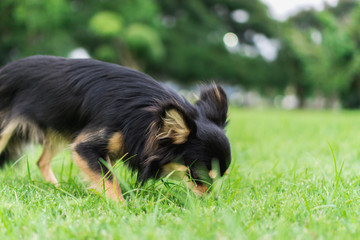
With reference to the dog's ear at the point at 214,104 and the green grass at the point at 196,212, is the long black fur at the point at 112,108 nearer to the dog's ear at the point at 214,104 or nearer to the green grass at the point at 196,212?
the dog's ear at the point at 214,104

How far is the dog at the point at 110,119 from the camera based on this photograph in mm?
2373

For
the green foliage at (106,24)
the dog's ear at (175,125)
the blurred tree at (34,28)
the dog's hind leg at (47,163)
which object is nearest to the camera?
the dog's ear at (175,125)

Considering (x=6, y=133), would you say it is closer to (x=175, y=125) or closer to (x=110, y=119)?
(x=110, y=119)

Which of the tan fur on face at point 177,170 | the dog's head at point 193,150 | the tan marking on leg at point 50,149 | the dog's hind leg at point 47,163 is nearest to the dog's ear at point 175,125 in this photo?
the dog's head at point 193,150

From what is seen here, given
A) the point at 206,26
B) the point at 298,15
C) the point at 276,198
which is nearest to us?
the point at 276,198

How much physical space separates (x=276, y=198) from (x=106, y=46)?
59.4ft

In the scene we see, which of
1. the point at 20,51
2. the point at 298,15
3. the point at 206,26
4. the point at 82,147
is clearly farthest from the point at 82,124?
the point at 298,15

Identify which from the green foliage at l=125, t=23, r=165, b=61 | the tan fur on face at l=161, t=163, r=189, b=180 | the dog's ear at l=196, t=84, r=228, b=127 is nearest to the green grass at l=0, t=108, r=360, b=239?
the tan fur on face at l=161, t=163, r=189, b=180

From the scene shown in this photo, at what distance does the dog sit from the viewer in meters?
2.37

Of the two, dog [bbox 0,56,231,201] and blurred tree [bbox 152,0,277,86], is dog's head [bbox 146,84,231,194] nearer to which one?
dog [bbox 0,56,231,201]

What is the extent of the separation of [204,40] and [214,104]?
22.3 metres

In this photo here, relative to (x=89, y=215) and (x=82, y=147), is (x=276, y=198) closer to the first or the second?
(x=89, y=215)

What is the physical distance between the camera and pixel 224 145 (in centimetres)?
243

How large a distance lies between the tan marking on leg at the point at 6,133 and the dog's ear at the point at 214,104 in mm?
1493
